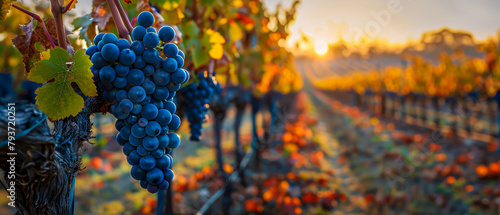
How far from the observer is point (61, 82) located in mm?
984

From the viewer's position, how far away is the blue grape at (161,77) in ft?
3.28

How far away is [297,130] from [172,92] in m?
7.42

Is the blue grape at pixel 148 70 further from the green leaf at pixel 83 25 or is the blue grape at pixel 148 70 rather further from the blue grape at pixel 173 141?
the green leaf at pixel 83 25

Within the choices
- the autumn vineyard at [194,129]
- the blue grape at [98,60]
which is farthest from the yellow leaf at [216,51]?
the blue grape at [98,60]

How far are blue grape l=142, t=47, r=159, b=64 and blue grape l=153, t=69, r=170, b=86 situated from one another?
4cm

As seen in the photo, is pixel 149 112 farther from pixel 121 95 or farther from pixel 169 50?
pixel 169 50

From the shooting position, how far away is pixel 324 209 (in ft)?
13.9

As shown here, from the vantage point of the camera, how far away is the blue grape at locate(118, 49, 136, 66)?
0.95 m

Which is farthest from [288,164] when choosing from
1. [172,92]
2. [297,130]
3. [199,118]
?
[172,92]

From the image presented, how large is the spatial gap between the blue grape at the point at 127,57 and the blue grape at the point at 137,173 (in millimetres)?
339

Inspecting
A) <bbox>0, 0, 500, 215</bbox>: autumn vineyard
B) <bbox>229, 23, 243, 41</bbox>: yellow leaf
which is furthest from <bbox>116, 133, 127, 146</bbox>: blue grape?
<bbox>229, 23, 243, 41</bbox>: yellow leaf

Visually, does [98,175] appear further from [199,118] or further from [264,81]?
[199,118]

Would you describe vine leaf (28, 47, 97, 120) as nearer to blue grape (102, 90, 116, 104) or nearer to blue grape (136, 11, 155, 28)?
blue grape (102, 90, 116, 104)

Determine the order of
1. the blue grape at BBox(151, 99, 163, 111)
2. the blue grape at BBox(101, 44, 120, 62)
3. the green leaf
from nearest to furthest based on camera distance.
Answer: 1. the blue grape at BBox(101, 44, 120, 62)
2. the blue grape at BBox(151, 99, 163, 111)
3. the green leaf
